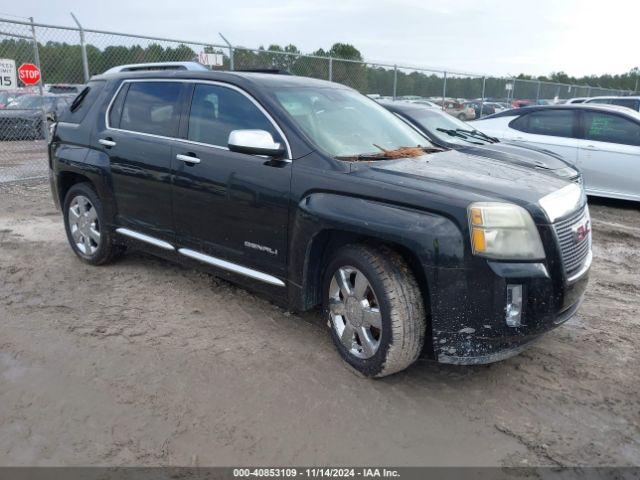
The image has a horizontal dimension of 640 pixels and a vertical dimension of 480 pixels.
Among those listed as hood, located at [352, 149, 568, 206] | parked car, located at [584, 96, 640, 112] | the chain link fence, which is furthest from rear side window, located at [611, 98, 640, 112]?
hood, located at [352, 149, 568, 206]

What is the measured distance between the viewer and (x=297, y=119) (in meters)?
3.68

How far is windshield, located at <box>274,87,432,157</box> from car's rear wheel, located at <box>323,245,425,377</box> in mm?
790

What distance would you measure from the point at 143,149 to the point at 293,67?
32.2 feet

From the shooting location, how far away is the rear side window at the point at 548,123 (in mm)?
8750

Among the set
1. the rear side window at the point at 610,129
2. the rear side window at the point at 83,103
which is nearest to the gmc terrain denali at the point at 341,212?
the rear side window at the point at 83,103

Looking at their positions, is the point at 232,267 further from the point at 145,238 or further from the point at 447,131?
the point at 447,131

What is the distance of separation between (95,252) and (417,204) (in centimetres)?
346

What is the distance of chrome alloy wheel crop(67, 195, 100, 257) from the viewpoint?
5.13 meters

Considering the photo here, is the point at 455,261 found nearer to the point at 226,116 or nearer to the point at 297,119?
the point at 297,119

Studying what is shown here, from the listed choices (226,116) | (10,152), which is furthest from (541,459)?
(10,152)

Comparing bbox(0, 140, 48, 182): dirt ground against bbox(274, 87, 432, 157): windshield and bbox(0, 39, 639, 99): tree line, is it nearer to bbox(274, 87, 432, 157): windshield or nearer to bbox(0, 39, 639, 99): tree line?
bbox(0, 39, 639, 99): tree line

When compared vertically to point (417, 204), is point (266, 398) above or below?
below

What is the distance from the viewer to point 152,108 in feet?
14.9

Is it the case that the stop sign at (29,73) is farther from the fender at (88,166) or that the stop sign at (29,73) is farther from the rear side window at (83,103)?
the fender at (88,166)
